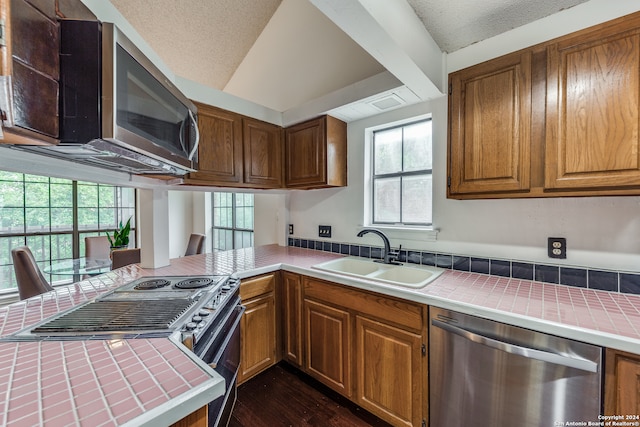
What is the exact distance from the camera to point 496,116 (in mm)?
1387

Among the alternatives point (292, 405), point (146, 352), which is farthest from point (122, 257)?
point (146, 352)

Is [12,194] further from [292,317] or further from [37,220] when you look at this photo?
[292,317]

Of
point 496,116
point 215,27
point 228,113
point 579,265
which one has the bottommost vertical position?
point 579,265

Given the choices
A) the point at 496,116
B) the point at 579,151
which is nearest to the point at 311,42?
the point at 496,116

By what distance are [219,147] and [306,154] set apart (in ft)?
2.38

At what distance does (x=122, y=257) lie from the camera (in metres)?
2.75

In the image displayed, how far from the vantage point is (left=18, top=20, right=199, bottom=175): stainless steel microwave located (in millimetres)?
787

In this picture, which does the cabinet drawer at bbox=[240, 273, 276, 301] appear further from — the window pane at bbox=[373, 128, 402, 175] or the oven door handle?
the window pane at bbox=[373, 128, 402, 175]

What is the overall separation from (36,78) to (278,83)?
8.17 ft

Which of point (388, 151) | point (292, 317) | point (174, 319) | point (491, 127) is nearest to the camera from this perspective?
point (174, 319)

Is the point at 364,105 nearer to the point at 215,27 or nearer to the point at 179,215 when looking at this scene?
the point at 215,27

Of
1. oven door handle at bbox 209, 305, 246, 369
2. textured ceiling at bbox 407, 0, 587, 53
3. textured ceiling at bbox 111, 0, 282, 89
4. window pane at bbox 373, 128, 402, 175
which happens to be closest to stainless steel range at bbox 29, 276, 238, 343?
oven door handle at bbox 209, 305, 246, 369

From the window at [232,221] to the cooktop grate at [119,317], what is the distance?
9.47 feet

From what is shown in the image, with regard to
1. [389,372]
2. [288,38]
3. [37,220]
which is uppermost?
[288,38]
